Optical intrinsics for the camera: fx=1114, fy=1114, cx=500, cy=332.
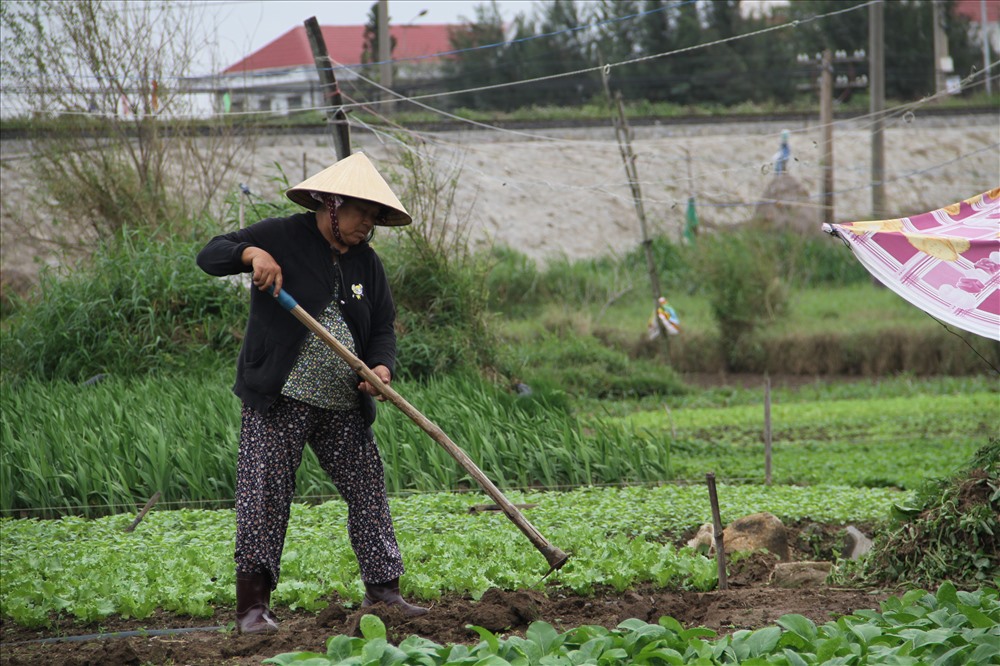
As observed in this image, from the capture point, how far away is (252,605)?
180 inches

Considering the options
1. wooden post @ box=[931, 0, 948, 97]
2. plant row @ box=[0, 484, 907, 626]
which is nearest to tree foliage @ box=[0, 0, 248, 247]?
plant row @ box=[0, 484, 907, 626]

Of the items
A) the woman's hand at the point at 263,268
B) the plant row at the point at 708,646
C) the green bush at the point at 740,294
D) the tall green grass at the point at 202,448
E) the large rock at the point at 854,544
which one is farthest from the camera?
the green bush at the point at 740,294

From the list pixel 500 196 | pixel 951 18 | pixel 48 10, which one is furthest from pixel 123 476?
pixel 951 18

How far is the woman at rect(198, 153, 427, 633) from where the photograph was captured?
455 centimetres

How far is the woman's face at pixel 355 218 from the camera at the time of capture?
466 centimetres

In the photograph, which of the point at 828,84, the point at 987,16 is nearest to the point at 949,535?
the point at 828,84

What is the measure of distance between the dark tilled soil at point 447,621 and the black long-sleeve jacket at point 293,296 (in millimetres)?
909

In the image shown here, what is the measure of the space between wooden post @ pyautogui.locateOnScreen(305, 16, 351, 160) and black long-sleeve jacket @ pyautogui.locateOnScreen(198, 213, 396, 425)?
6283mm

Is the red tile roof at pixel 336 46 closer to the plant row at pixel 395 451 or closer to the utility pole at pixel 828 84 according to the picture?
the utility pole at pixel 828 84

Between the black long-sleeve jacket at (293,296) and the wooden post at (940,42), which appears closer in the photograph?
the black long-sleeve jacket at (293,296)

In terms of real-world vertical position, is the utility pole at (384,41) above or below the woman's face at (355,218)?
above

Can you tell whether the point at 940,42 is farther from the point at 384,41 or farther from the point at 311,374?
the point at 311,374

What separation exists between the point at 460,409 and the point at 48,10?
915 cm

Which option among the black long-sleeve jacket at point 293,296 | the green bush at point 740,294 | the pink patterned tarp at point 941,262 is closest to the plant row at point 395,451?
the black long-sleeve jacket at point 293,296
